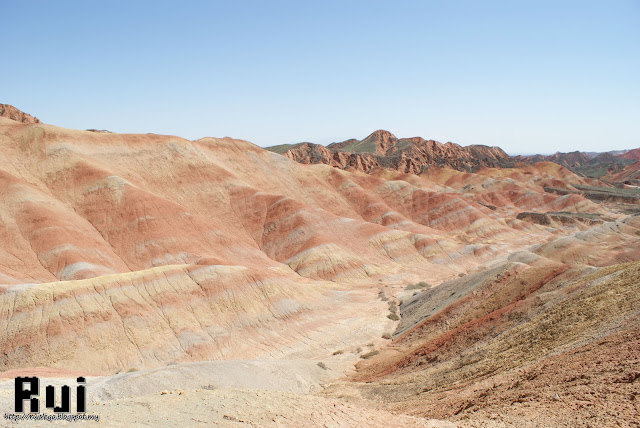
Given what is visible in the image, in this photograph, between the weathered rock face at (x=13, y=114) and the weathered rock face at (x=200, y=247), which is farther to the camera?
the weathered rock face at (x=13, y=114)

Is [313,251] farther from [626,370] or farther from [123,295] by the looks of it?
[626,370]

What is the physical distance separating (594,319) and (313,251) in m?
52.4

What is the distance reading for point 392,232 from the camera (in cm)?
8262

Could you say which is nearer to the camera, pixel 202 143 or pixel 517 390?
pixel 517 390

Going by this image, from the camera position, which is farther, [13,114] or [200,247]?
[13,114]

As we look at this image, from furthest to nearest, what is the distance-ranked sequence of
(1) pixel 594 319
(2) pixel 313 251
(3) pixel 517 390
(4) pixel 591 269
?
(2) pixel 313 251 → (4) pixel 591 269 → (1) pixel 594 319 → (3) pixel 517 390

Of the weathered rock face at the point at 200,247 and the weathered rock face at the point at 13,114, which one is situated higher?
the weathered rock face at the point at 13,114

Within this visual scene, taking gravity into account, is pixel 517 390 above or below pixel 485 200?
below

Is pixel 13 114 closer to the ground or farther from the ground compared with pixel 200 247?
farther from the ground

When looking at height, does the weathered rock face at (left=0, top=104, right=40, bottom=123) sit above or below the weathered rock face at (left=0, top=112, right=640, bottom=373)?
above

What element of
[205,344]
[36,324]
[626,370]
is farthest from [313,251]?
[626,370]

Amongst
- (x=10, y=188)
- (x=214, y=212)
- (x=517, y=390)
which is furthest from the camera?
(x=214, y=212)

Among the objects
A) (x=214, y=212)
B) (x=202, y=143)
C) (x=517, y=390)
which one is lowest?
(x=517, y=390)

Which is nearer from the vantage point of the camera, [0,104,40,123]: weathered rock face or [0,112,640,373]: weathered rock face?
[0,112,640,373]: weathered rock face
